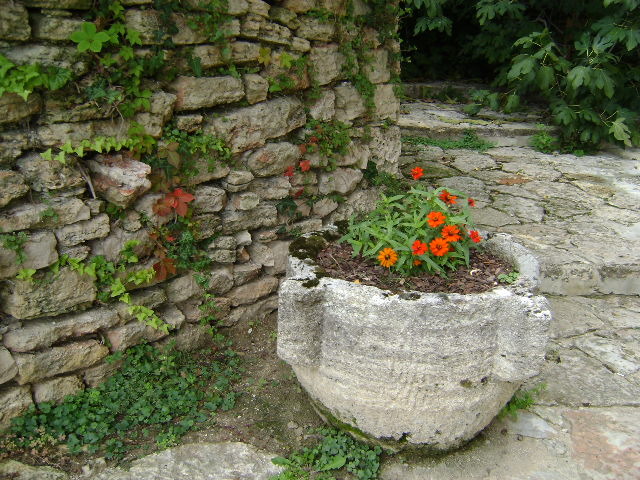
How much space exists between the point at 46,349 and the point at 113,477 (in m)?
0.61

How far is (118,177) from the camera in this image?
235cm

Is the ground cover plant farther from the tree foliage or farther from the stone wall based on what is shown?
the tree foliage

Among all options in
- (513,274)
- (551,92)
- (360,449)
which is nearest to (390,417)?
(360,449)

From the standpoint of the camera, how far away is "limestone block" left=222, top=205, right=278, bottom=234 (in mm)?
2801

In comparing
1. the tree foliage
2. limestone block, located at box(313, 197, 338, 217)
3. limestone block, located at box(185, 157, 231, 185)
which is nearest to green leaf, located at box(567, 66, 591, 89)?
the tree foliage

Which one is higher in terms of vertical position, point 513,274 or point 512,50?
point 512,50

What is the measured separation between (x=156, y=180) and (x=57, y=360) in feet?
2.87

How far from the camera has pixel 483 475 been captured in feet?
7.24

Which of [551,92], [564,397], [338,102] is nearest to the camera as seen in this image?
[564,397]

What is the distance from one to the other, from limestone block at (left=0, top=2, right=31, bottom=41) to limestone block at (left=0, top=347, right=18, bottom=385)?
120cm

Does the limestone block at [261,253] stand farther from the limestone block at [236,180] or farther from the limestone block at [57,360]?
the limestone block at [57,360]

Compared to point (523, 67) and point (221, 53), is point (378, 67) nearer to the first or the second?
point (221, 53)

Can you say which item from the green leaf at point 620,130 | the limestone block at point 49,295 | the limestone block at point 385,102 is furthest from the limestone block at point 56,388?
the green leaf at point 620,130

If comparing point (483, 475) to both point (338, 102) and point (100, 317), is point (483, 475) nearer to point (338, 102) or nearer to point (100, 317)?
point (100, 317)
